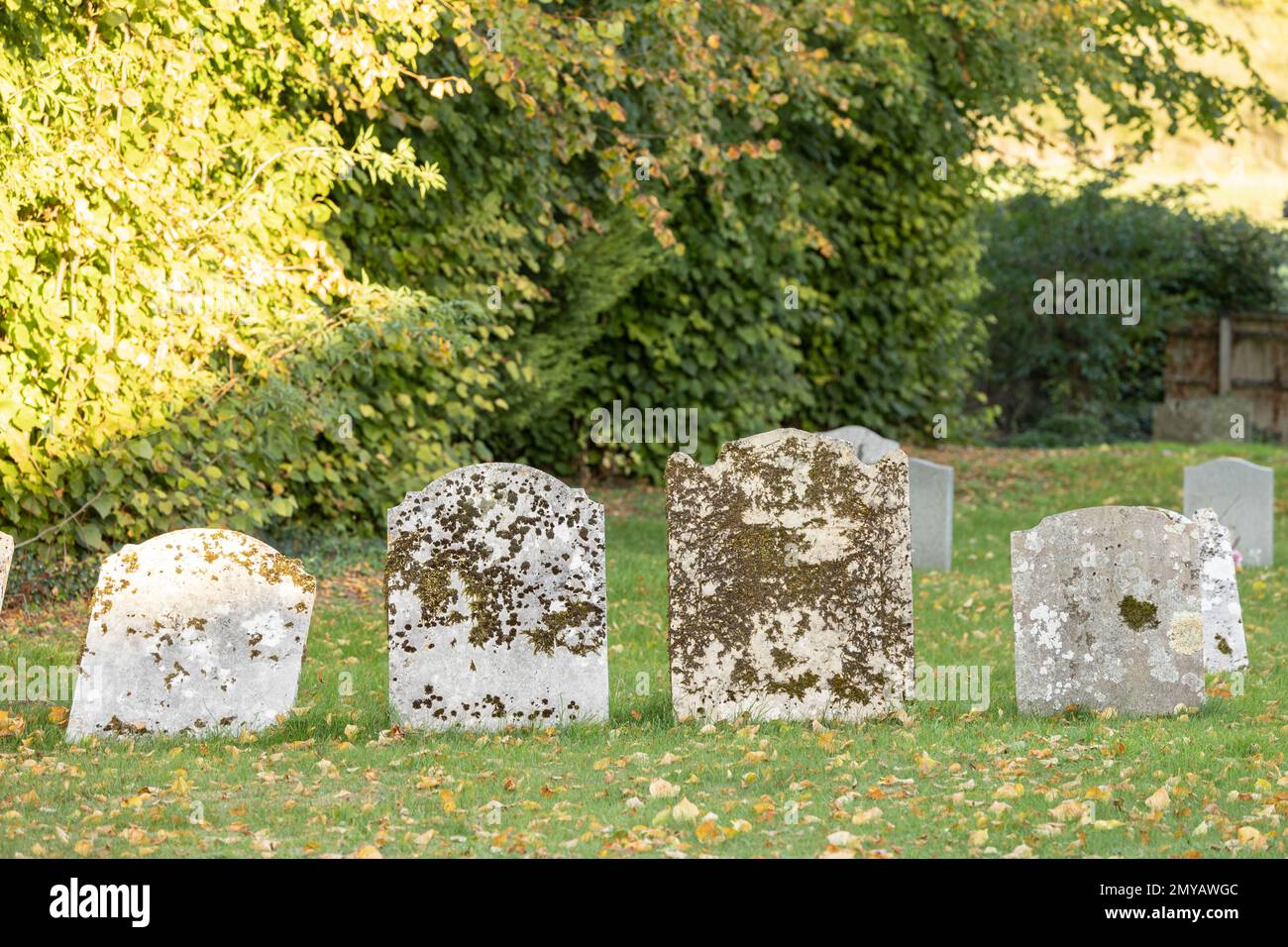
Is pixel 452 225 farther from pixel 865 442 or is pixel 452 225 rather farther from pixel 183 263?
pixel 865 442

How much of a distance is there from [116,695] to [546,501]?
1872 mm

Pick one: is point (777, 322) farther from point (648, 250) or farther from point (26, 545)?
point (26, 545)

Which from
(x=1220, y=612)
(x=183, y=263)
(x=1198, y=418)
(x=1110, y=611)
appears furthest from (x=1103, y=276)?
(x=1110, y=611)

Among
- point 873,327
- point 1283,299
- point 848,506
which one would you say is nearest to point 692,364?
point 873,327

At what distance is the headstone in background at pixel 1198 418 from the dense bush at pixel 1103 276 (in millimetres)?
352

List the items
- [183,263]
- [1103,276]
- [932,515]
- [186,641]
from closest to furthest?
[186,641] < [183,263] < [932,515] < [1103,276]

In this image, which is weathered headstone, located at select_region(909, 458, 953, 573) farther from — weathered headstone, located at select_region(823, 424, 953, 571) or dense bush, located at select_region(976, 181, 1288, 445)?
dense bush, located at select_region(976, 181, 1288, 445)

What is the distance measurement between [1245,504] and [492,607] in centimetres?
731

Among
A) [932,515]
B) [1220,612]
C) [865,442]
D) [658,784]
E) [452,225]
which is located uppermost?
[452,225]

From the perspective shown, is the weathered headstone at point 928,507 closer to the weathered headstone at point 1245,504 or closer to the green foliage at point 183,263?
the weathered headstone at point 1245,504

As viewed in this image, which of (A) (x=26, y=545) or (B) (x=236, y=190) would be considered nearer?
(A) (x=26, y=545)

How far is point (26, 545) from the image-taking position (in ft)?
30.1

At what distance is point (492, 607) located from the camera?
6.37m

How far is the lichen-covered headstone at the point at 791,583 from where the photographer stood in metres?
6.39
